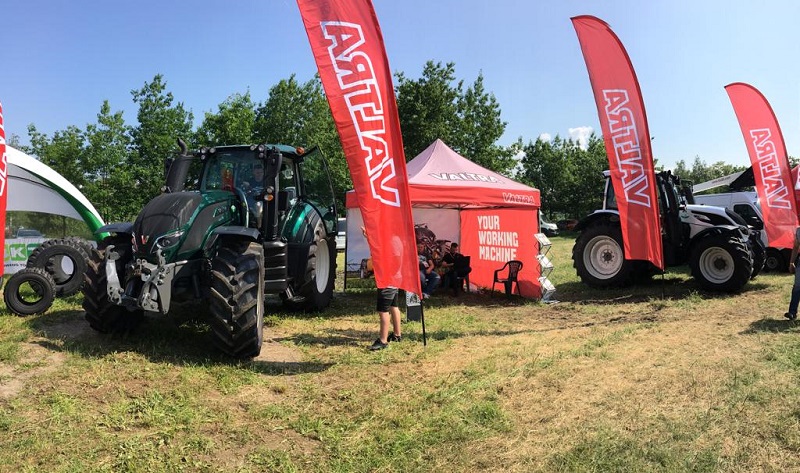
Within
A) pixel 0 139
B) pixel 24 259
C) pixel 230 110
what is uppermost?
pixel 230 110

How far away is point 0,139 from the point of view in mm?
5918

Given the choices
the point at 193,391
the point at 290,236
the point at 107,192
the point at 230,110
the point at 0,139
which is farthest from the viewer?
the point at 230,110

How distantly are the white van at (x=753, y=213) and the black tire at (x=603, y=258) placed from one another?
12.2ft

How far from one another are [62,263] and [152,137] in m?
17.0

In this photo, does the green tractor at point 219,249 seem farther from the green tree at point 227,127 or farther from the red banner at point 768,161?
the green tree at point 227,127

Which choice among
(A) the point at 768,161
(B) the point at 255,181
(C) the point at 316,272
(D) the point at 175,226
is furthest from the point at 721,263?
(D) the point at 175,226

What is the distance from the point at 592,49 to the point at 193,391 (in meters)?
6.53

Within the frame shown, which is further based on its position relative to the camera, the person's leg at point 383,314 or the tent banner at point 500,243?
the tent banner at point 500,243

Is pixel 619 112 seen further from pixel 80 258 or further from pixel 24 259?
pixel 24 259

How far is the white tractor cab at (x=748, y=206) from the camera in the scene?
11.2 m

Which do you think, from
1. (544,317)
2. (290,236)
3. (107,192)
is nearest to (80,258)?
(290,236)

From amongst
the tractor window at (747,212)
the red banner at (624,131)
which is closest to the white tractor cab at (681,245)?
the red banner at (624,131)

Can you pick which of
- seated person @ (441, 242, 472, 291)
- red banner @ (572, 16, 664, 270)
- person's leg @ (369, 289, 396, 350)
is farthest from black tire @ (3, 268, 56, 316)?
red banner @ (572, 16, 664, 270)

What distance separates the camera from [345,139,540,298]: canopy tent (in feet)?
28.1
